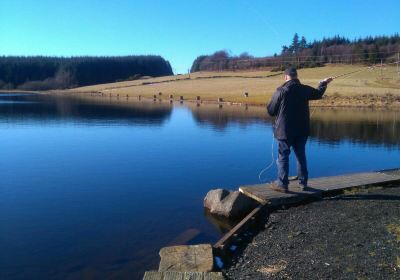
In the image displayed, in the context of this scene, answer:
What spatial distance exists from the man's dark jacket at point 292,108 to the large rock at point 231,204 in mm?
1787

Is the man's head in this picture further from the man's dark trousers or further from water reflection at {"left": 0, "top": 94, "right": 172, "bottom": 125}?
water reflection at {"left": 0, "top": 94, "right": 172, "bottom": 125}

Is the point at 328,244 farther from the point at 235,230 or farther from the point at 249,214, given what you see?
the point at 249,214

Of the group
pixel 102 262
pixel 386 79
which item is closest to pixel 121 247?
pixel 102 262

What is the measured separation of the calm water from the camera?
898 centimetres

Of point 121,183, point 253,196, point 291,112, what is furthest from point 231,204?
point 121,183

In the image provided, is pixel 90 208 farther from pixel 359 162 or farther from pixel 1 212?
pixel 359 162

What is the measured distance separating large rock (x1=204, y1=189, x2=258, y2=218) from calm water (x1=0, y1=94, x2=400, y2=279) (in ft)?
1.40

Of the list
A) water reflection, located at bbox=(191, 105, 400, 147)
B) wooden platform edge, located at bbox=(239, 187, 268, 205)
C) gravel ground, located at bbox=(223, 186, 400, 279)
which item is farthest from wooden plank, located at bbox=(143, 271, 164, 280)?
water reflection, located at bbox=(191, 105, 400, 147)

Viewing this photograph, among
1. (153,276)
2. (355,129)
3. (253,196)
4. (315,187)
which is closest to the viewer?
(153,276)

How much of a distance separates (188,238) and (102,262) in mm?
2038

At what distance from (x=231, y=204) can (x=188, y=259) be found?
3.78 m

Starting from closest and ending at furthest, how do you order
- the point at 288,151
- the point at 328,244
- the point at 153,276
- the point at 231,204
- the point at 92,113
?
the point at 153,276
the point at 328,244
the point at 288,151
the point at 231,204
the point at 92,113

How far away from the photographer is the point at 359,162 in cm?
1925

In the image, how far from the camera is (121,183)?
1504 centimetres
